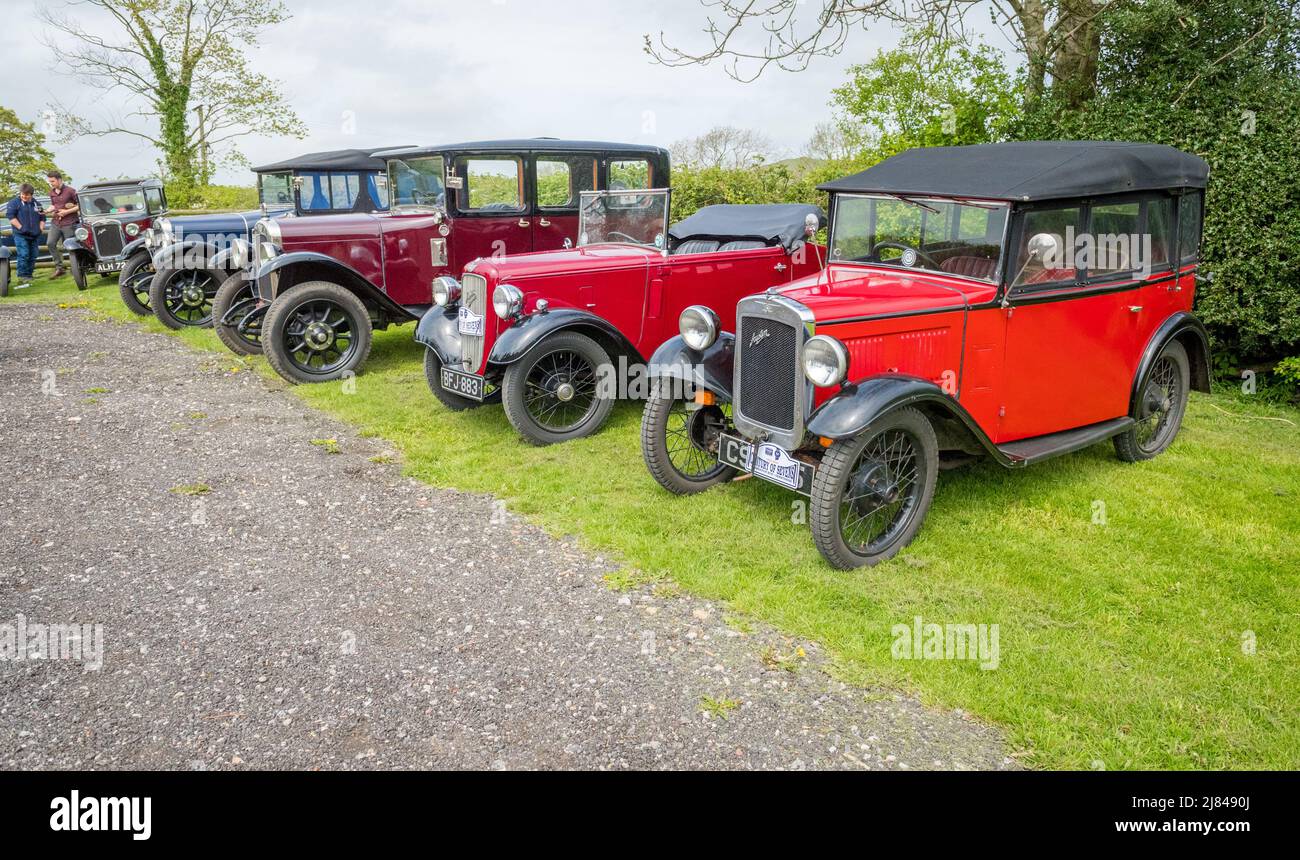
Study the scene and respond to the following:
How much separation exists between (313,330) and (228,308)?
1892 mm

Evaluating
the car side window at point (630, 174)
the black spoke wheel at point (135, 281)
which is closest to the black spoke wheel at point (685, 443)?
the car side window at point (630, 174)

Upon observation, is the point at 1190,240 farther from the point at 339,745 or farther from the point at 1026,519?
the point at 339,745

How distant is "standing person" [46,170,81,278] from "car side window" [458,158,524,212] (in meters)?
10.2

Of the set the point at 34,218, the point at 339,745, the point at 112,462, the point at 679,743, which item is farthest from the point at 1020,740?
the point at 34,218

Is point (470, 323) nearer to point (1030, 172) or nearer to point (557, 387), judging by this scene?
point (557, 387)

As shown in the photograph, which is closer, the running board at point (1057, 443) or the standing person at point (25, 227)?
the running board at point (1057, 443)

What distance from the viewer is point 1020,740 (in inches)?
123

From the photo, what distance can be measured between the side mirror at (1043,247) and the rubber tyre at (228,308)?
26.1 ft

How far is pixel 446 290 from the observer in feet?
22.4

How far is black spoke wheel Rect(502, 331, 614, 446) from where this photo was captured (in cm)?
620

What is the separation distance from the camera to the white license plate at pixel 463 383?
632 cm

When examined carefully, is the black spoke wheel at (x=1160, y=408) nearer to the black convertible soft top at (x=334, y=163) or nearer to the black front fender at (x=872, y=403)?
the black front fender at (x=872, y=403)

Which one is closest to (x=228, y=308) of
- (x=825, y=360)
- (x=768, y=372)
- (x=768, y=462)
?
(x=768, y=372)

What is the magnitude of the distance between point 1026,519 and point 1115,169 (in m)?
2.07
